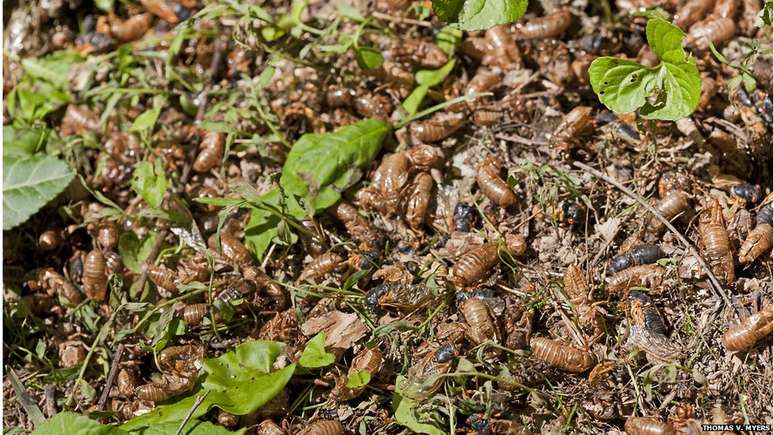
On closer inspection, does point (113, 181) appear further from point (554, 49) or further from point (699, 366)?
point (699, 366)

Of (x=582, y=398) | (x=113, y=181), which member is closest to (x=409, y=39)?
(x=113, y=181)

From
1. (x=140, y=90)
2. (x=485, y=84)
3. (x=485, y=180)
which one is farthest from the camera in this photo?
(x=140, y=90)

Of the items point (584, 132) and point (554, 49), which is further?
point (554, 49)

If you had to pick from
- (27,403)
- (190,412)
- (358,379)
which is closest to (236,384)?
(190,412)

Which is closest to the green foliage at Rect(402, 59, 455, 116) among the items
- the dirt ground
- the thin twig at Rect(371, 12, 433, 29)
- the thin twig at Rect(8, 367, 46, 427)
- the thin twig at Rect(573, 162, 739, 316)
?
the dirt ground

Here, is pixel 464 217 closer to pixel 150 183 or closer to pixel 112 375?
pixel 150 183
